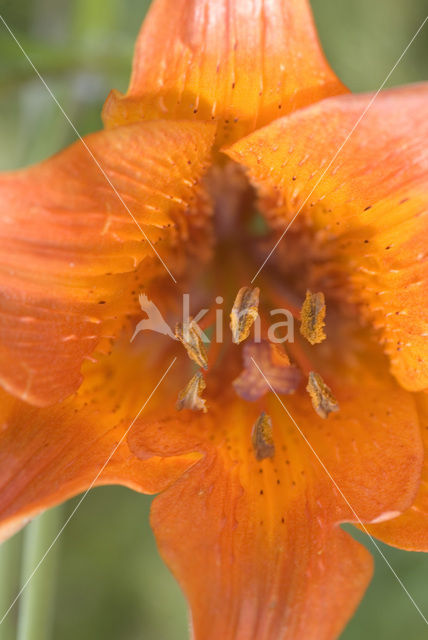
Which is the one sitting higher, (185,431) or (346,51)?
(346,51)

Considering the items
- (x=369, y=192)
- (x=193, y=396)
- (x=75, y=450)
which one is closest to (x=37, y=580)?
(x=75, y=450)

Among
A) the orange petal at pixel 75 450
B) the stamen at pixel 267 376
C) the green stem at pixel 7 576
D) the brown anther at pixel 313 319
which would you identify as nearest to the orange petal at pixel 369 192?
the brown anther at pixel 313 319

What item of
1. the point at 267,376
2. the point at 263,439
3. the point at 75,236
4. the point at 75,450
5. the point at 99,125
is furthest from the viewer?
the point at 99,125

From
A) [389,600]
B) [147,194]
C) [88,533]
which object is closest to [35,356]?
[147,194]

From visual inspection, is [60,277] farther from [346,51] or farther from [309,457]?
[346,51]

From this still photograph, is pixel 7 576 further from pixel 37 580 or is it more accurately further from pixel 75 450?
pixel 75 450

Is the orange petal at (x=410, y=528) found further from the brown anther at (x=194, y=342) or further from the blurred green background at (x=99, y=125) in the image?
the blurred green background at (x=99, y=125)

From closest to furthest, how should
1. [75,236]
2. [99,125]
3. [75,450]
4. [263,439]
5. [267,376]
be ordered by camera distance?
[75,236]
[75,450]
[263,439]
[267,376]
[99,125]
